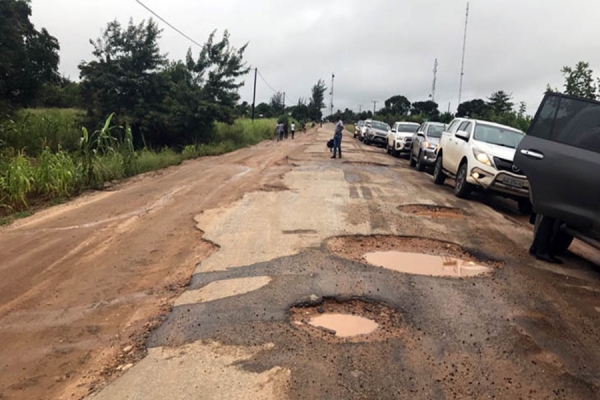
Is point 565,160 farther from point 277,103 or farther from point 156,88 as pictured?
point 277,103

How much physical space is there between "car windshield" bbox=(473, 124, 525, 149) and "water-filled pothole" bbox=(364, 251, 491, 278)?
5.68 metres

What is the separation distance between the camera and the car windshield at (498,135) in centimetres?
1070

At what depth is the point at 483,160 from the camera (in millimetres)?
9781

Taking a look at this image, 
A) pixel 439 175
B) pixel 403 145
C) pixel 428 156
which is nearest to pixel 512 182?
pixel 439 175

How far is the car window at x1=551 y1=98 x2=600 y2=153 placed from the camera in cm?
519

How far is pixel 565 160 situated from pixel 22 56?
29.8 metres

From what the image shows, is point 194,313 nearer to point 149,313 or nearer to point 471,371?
point 149,313

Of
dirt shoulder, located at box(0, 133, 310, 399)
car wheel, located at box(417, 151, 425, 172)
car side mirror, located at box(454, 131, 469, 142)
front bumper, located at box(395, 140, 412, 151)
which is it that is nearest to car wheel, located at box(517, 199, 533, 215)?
car side mirror, located at box(454, 131, 469, 142)

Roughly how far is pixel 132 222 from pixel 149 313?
3.63 m

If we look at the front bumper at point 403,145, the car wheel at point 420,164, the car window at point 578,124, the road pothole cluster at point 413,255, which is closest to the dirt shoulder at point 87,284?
the road pothole cluster at point 413,255

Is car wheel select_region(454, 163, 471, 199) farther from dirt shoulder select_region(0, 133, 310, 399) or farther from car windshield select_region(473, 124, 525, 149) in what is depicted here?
dirt shoulder select_region(0, 133, 310, 399)

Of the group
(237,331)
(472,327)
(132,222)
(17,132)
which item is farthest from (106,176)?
(472,327)

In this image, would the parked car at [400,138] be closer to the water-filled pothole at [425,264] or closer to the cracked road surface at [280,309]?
the cracked road surface at [280,309]

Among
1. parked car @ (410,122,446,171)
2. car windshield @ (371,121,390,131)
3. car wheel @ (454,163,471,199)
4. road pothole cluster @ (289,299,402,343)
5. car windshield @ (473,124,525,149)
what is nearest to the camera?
road pothole cluster @ (289,299,402,343)
